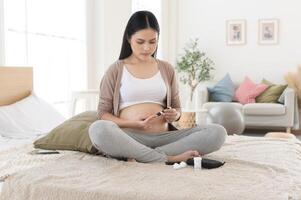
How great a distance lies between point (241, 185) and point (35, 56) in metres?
2.51

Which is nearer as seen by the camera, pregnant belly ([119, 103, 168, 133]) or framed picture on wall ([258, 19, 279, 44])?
pregnant belly ([119, 103, 168, 133])

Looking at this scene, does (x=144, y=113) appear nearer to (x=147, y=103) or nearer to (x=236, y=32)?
(x=147, y=103)

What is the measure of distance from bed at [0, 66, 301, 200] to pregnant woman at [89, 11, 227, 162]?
0.13 meters

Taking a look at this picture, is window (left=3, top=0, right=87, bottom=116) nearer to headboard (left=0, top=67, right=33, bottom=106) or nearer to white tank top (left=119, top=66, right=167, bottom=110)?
headboard (left=0, top=67, right=33, bottom=106)

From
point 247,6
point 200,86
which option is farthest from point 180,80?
point 247,6

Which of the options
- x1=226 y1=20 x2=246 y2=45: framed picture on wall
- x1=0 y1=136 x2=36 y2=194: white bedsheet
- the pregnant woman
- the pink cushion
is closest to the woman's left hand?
the pregnant woman

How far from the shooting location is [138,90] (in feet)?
6.70

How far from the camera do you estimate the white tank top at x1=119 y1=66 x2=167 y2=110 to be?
2.04 metres

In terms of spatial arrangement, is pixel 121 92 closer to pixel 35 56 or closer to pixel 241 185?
pixel 241 185

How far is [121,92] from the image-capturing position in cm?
206

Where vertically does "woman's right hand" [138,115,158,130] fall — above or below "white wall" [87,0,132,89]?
below

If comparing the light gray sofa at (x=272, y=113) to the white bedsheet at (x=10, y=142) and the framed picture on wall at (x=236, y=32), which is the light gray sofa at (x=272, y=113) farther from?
the white bedsheet at (x=10, y=142)

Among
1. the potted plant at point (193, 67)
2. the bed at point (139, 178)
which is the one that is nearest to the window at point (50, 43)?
the bed at point (139, 178)

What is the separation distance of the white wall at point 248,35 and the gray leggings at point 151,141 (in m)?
4.37
